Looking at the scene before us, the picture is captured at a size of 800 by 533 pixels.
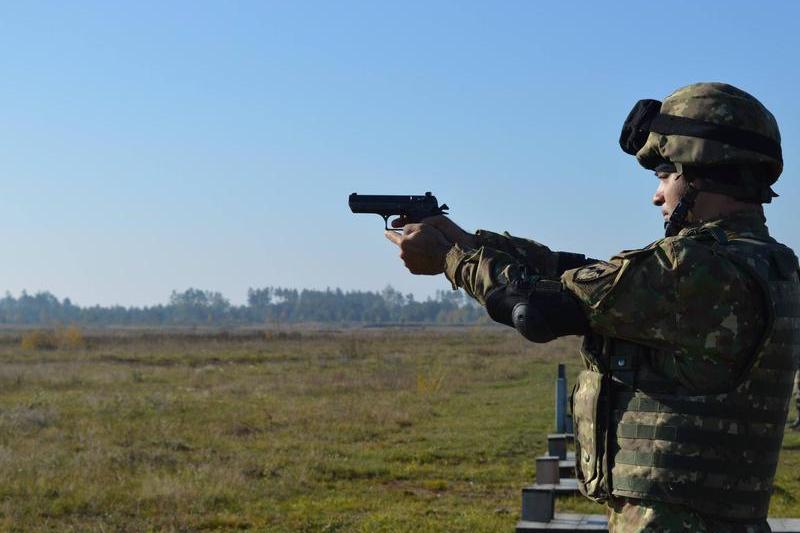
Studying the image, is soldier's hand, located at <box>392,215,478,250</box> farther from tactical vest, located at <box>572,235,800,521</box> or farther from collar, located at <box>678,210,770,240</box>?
collar, located at <box>678,210,770,240</box>

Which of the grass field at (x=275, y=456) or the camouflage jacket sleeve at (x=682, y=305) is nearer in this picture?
the camouflage jacket sleeve at (x=682, y=305)

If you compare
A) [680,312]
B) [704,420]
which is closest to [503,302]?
[680,312]

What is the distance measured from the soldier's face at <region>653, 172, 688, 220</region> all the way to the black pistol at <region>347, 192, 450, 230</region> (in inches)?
29.7

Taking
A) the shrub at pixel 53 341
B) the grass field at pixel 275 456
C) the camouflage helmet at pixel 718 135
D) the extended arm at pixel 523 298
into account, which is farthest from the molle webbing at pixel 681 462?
the shrub at pixel 53 341

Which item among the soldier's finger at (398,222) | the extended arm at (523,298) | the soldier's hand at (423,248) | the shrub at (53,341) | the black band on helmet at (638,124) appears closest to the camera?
the extended arm at (523,298)

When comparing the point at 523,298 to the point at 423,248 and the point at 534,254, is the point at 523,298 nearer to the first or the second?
the point at 423,248

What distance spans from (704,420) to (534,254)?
91 cm

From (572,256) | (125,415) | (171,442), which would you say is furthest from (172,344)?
(572,256)

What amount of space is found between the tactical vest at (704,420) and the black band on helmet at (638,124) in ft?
1.48

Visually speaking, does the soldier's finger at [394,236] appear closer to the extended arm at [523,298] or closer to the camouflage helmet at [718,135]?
the extended arm at [523,298]

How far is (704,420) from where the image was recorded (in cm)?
273

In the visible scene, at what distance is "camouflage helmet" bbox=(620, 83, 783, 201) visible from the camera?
2.83 metres

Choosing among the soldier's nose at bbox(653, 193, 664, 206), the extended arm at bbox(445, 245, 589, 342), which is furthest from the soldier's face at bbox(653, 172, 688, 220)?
the extended arm at bbox(445, 245, 589, 342)

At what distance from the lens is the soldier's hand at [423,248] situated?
3.23m
